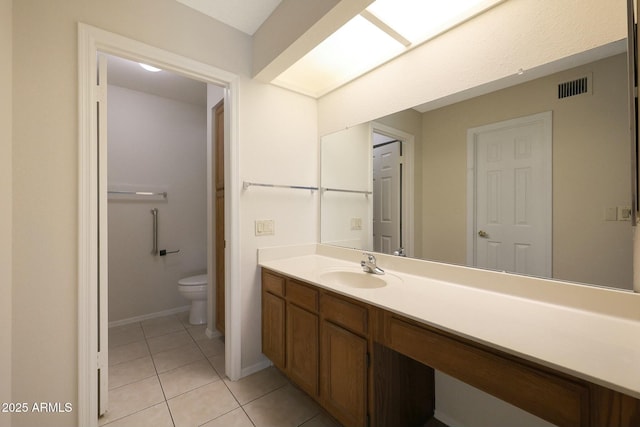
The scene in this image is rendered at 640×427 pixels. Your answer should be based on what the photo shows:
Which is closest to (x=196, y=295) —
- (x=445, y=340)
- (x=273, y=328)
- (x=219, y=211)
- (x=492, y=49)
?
(x=219, y=211)

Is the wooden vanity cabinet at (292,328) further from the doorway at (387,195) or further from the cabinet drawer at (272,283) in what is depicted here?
the doorway at (387,195)

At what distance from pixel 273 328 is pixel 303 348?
36cm

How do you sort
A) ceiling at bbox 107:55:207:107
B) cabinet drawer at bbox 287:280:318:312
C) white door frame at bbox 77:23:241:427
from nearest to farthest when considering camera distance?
white door frame at bbox 77:23:241:427 < cabinet drawer at bbox 287:280:318:312 < ceiling at bbox 107:55:207:107

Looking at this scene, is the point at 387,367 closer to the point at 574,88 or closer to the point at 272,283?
the point at 272,283

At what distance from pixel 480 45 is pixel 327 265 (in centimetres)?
154

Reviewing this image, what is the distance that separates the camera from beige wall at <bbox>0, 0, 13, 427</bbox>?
1.08 meters

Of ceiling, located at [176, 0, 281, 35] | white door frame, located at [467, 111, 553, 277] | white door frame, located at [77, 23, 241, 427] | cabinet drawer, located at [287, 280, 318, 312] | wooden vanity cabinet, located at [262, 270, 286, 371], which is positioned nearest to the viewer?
white door frame, located at [467, 111, 553, 277]

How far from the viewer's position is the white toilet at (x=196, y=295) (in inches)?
104

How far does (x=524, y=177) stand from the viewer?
114cm

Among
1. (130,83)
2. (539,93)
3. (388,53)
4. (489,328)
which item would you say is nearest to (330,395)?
(489,328)

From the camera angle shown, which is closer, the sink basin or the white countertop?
the white countertop

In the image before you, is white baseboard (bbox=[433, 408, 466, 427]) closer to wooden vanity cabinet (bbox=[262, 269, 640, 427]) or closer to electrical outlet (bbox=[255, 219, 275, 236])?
wooden vanity cabinet (bbox=[262, 269, 640, 427])

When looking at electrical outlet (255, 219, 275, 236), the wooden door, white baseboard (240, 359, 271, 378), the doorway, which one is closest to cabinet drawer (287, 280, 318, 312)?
electrical outlet (255, 219, 275, 236)

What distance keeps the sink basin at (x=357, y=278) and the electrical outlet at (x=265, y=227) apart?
1.95 ft
